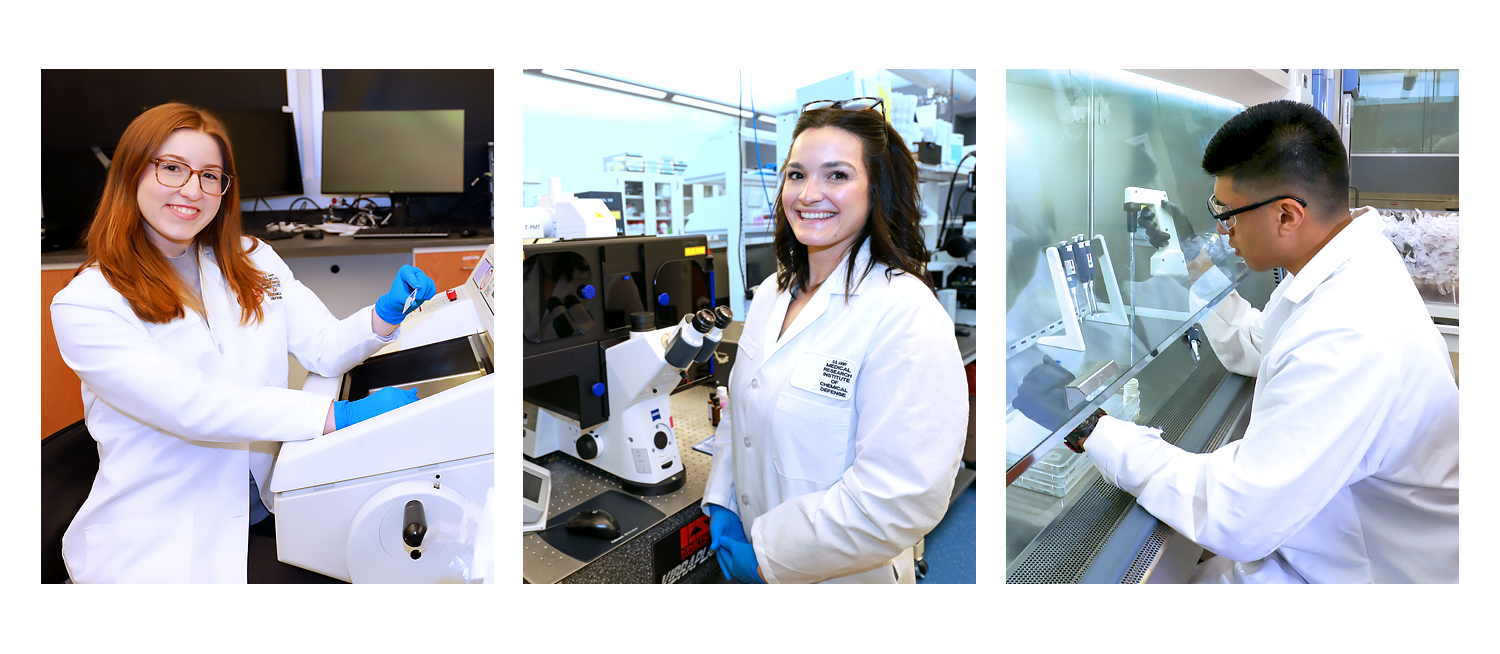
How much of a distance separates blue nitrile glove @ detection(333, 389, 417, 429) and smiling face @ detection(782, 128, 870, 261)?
2.54 ft

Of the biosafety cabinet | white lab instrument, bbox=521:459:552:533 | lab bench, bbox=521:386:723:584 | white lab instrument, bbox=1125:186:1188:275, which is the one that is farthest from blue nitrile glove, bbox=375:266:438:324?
white lab instrument, bbox=1125:186:1188:275

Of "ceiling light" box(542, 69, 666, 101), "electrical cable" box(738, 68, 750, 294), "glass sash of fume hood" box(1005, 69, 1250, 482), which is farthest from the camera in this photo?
"electrical cable" box(738, 68, 750, 294)

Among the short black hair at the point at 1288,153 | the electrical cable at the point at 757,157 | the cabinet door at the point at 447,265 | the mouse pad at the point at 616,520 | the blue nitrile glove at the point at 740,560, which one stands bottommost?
the blue nitrile glove at the point at 740,560

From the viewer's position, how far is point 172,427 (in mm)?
979

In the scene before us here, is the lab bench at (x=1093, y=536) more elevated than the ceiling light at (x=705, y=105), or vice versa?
the ceiling light at (x=705, y=105)

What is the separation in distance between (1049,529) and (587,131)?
253 centimetres

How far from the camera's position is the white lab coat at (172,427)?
3.14ft

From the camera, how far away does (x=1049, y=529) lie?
1119mm

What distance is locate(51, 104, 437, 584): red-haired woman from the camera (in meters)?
0.96

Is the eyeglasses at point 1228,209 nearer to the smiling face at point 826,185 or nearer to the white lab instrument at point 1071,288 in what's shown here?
the white lab instrument at point 1071,288

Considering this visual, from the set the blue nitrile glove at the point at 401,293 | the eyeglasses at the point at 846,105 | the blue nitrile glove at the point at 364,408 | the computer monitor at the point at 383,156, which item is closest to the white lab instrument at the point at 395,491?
the blue nitrile glove at the point at 364,408

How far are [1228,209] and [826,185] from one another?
2.51 ft

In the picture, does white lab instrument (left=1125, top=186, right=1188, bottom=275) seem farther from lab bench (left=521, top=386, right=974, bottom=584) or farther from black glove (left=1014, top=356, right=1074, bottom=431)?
lab bench (left=521, top=386, right=974, bottom=584)
